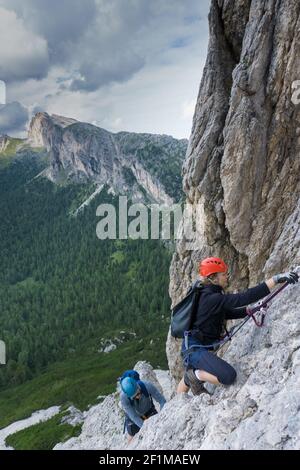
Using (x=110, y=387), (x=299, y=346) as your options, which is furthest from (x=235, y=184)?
(x=110, y=387)

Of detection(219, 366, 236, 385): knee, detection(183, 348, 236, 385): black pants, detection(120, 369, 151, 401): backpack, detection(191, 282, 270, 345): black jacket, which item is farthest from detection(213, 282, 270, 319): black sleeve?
detection(120, 369, 151, 401): backpack

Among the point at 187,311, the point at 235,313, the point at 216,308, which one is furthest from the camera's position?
the point at 235,313

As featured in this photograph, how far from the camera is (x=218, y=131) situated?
25672 mm

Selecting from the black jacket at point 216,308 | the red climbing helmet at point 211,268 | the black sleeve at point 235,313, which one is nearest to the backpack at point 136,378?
the black jacket at point 216,308

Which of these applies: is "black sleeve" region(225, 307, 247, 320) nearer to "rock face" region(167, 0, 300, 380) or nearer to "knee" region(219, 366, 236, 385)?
"knee" region(219, 366, 236, 385)

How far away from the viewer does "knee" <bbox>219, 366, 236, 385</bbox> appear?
33.9ft

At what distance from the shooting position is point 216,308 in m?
10.6

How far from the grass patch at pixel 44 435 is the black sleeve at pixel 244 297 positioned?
166ft

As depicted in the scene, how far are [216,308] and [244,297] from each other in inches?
31.3

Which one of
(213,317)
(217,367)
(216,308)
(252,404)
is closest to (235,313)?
(213,317)

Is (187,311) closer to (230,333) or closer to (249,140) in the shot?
(230,333)

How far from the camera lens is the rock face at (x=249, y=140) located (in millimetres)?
20906

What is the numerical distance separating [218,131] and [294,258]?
1259 centimetres
